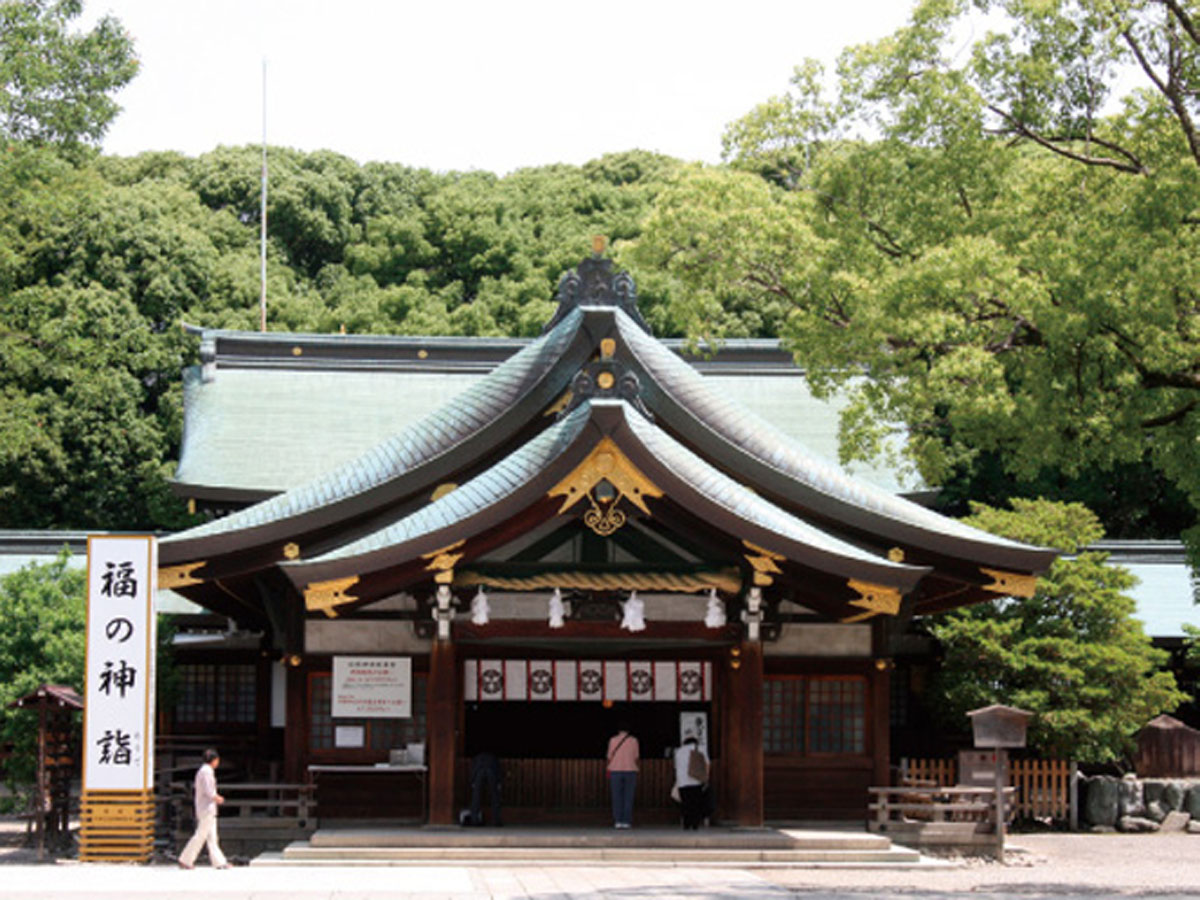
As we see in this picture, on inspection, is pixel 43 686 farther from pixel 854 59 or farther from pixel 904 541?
pixel 854 59

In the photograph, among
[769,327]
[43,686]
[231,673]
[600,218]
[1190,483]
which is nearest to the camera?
[1190,483]

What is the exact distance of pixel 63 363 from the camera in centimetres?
3438

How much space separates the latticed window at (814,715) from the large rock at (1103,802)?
529cm

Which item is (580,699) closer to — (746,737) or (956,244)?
(746,737)

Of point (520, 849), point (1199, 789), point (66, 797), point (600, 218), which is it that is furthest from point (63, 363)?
point (600, 218)

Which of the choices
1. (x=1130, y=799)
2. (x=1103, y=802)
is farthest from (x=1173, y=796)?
(x=1103, y=802)

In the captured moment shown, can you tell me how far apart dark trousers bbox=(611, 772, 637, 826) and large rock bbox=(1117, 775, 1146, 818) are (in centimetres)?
849

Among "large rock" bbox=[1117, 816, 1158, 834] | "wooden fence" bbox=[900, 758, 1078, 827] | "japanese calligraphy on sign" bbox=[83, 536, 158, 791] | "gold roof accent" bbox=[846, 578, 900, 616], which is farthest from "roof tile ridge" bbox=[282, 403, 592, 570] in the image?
"large rock" bbox=[1117, 816, 1158, 834]

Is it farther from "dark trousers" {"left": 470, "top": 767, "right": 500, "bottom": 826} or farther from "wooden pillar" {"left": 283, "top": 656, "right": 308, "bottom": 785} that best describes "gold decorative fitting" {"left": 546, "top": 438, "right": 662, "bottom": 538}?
"wooden pillar" {"left": 283, "top": 656, "right": 308, "bottom": 785}

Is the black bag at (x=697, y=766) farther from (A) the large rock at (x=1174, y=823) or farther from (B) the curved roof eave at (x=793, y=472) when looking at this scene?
(A) the large rock at (x=1174, y=823)

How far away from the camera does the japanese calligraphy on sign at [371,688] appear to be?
70.2ft

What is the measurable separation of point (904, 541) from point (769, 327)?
104 feet

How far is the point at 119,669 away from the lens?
18609mm

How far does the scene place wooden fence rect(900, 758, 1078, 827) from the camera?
25.3m
